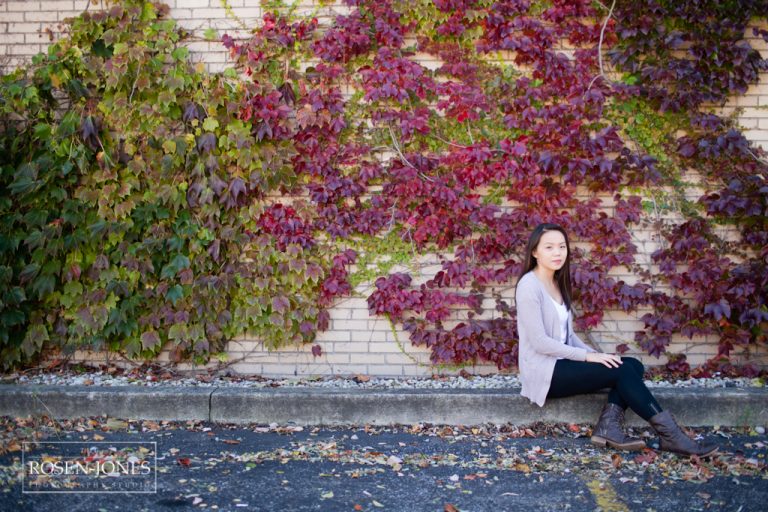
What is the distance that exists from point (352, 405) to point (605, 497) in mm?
1682

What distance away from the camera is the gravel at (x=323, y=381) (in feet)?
15.1

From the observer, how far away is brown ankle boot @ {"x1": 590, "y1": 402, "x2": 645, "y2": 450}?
3.72 m

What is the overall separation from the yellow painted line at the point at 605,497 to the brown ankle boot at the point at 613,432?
17.5 inches

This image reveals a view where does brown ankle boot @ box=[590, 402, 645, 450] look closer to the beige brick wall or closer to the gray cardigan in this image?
the gray cardigan

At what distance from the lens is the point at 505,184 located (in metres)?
4.87

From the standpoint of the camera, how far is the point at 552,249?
4031 millimetres

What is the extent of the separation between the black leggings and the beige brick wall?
0.97 meters

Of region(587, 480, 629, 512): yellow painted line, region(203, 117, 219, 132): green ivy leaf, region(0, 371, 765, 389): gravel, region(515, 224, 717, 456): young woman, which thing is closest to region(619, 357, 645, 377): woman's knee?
region(515, 224, 717, 456): young woman

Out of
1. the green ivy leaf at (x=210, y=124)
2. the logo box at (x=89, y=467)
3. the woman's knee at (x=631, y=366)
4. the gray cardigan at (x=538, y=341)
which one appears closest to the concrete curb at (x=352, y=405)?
the gray cardigan at (x=538, y=341)

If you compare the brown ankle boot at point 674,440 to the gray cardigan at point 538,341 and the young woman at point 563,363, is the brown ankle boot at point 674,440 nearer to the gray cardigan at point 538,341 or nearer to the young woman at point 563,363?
the young woman at point 563,363

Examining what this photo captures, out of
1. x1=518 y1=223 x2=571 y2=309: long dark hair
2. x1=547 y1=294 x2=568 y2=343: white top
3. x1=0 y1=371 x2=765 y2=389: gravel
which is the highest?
x1=518 y1=223 x2=571 y2=309: long dark hair

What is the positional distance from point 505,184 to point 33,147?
3465 mm

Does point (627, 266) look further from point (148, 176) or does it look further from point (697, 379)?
point (148, 176)

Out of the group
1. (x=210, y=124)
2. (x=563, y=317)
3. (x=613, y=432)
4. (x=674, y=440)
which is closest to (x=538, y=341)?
(x=563, y=317)
